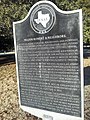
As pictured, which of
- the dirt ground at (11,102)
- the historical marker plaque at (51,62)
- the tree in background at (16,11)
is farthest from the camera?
the tree in background at (16,11)

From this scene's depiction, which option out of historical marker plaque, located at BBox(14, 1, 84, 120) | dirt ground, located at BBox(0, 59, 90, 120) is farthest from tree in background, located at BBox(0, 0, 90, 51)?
historical marker plaque, located at BBox(14, 1, 84, 120)

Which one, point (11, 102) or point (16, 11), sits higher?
point (16, 11)

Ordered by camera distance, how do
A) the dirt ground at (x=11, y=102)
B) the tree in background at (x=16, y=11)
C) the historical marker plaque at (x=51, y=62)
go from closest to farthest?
1. the historical marker plaque at (x=51, y=62)
2. the dirt ground at (x=11, y=102)
3. the tree in background at (x=16, y=11)

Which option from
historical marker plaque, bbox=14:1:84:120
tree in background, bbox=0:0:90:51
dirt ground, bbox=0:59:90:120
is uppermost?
tree in background, bbox=0:0:90:51

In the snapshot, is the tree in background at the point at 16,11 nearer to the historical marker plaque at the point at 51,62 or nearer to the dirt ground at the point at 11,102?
the dirt ground at the point at 11,102

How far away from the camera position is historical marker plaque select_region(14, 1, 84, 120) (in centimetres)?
455

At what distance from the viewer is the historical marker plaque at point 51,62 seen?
179 inches

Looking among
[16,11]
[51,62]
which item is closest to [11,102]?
[51,62]

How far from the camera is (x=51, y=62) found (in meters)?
4.88

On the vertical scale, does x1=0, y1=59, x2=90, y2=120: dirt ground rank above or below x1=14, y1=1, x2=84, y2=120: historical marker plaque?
below

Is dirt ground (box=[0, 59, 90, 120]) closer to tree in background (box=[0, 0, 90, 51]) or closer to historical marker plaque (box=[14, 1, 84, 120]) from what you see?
historical marker plaque (box=[14, 1, 84, 120])

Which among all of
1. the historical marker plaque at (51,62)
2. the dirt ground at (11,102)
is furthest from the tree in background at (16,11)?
the historical marker plaque at (51,62)

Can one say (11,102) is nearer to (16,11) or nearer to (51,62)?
(51,62)

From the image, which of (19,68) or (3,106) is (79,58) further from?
(3,106)
